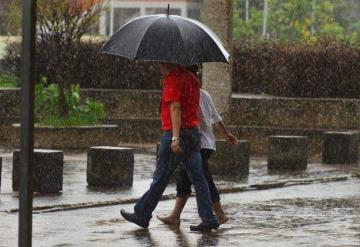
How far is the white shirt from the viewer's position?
39.3ft

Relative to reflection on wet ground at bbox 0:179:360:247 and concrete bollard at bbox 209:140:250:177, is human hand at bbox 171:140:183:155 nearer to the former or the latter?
reflection on wet ground at bbox 0:179:360:247

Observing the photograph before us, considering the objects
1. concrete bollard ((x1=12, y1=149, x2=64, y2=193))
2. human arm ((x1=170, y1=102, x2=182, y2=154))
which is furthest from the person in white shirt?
concrete bollard ((x1=12, y1=149, x2=64, y2=193))

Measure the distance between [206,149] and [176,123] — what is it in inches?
27.6

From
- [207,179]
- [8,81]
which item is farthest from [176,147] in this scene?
[8,81]

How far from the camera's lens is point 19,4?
87.4 ft

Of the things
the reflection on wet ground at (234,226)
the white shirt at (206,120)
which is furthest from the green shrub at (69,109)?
the white shirt at (206,120)

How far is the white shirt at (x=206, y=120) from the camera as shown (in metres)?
12.0

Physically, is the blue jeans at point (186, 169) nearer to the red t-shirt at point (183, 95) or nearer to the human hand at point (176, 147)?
the red t-shirt at point (183, 95)

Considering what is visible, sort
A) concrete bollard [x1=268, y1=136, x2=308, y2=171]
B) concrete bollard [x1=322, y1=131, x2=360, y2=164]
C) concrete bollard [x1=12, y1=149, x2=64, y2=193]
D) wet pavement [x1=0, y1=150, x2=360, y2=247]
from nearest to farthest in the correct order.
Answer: wet pavement [x1=0, y1=150, x2=360, y2=247] < concrete bollard [x1=12, y1=149, x2=64, y2=193] < concrete bollard [x1=268, y1=136, x2=308, y2=171] < concrete bollard [x1=322, y1=131, x2=360, y2=164]

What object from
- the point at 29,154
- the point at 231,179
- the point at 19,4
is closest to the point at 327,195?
the point at 231,179

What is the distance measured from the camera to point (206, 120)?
1199 cm

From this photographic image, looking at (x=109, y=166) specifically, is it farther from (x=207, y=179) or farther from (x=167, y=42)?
(x=167, y=42)

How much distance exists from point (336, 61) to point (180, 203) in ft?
44.2

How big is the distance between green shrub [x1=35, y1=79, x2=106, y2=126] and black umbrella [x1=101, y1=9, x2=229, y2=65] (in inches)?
419
